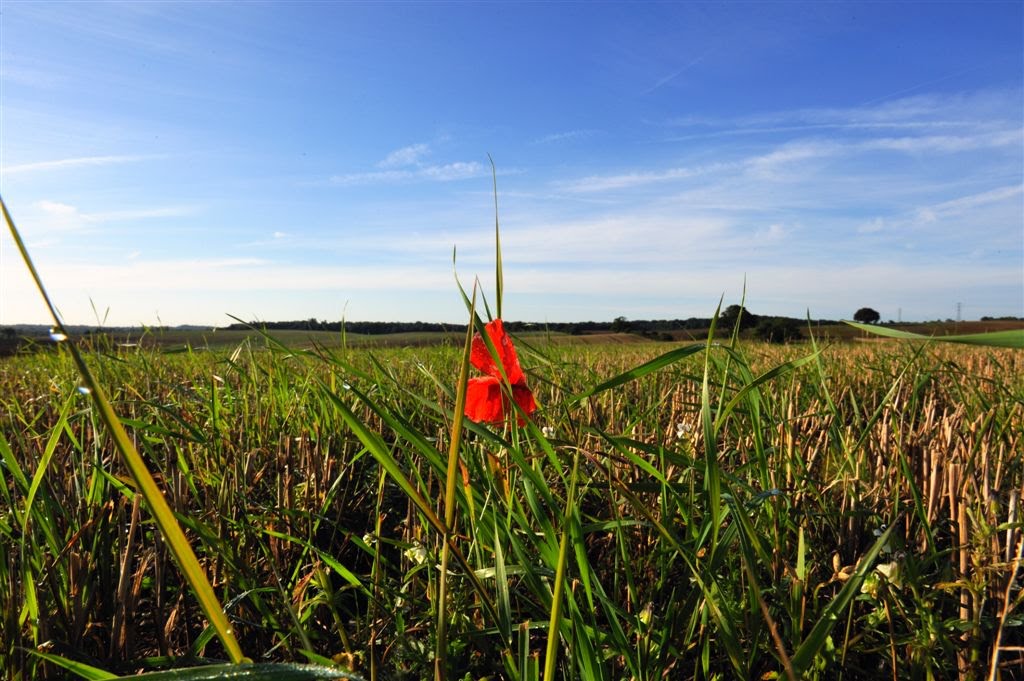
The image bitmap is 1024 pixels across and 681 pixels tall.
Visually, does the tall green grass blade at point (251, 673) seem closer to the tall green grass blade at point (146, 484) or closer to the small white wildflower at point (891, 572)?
the tall green grass blade at point (146, 484)

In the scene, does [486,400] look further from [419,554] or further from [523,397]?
[419,554]

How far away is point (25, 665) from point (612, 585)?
3.20ft

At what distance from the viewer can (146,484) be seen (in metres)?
0.50

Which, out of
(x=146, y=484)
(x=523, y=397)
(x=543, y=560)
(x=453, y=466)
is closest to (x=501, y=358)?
(x=523, y=397)


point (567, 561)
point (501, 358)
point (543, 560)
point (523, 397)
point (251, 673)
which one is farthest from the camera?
point (523, 397)

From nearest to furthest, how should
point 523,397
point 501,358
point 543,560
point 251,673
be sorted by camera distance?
point 251,673 → point 543,560 → point 501,358 → point 523,397

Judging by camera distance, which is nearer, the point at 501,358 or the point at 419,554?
the point at 419,554

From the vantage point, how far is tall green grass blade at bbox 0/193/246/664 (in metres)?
0.49

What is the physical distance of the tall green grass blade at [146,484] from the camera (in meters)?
0.49

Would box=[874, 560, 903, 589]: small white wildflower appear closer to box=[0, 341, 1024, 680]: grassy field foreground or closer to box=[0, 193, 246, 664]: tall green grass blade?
box=[0, 341, 1024, 680]: grassy field foreground

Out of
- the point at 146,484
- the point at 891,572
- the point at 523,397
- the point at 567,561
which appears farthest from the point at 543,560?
the point at 146,484

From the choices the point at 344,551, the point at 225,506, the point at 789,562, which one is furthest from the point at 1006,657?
the point at 225,506

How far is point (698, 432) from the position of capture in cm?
166

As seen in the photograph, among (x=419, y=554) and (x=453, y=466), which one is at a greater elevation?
(x=453, y=466)
